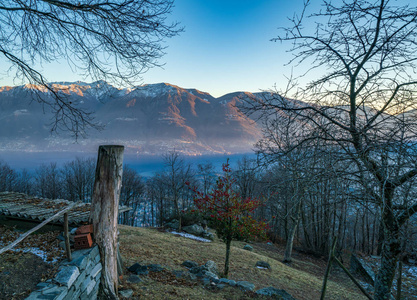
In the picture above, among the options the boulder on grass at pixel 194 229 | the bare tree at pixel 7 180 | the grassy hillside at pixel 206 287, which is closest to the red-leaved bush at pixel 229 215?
the grassy hillside at pixel 206 287

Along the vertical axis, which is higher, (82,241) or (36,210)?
(82,241)

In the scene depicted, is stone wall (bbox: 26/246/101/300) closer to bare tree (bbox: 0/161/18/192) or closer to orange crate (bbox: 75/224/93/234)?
orange crate (bbox: 75/224/93/234)

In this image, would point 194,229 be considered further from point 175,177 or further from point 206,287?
point 206,287

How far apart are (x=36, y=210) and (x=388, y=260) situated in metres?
8.12

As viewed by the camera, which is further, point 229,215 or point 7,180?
point 7,180

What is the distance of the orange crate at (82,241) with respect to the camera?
3734 millimetres

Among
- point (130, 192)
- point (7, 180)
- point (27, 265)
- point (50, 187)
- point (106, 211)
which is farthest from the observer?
point (130, 192)

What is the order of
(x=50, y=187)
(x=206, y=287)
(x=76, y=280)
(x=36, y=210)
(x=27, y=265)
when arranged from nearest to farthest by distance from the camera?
(x=76, y=280) → (x=27, y=265) → (x=206, y=287) → (x=36, y=210) → (x=50, y=187)

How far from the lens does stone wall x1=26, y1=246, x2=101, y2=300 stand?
281 cm

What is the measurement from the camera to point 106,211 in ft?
13.1

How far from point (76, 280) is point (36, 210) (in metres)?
3.89

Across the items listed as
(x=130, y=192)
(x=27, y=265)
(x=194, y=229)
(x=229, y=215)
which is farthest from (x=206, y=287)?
(x=130, y=192)

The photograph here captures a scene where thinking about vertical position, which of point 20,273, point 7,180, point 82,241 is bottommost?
point 7,180

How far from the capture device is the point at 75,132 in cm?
487
